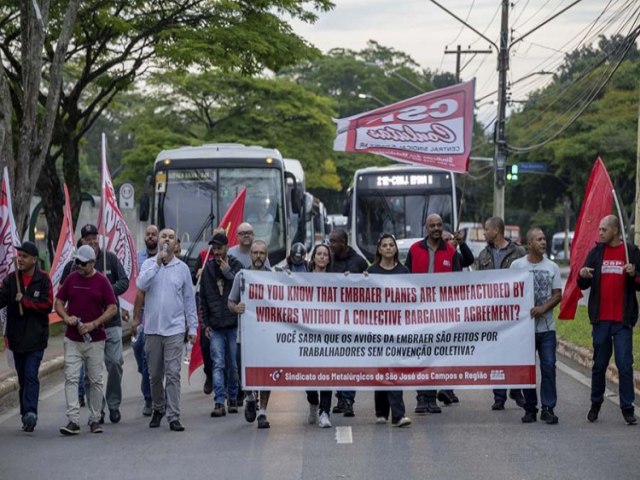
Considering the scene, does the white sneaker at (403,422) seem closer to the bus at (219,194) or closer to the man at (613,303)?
the man at (613,303)

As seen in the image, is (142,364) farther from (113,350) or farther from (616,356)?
(616,356)

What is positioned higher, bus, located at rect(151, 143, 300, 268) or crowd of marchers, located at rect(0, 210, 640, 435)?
bus, located at rect(151, 143, 300, 268)

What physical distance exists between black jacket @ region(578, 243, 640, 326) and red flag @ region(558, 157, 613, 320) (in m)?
0.34

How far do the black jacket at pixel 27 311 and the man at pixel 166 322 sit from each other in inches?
34.3

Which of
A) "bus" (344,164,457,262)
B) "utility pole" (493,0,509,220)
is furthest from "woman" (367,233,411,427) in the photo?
"utility pole" (493,0,509,220)

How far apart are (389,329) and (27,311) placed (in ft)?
10.6

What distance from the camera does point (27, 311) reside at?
11.4 m

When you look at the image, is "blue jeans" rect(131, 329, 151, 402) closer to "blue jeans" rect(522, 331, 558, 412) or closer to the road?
the road

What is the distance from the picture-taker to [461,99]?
49.1 feet

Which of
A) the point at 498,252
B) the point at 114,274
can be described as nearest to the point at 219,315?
the point at 114,274

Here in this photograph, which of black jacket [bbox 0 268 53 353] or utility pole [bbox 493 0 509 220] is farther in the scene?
utility pole [bbox 493 0 509 220]

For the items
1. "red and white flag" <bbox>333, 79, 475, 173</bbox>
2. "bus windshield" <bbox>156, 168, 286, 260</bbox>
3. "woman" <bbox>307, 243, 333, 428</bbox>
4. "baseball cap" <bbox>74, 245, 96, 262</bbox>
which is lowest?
"woman" <bbox>307, 243, 333, 428</bbox>

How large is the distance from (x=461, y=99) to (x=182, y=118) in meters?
40.4

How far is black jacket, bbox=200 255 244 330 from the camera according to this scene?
12227mm
